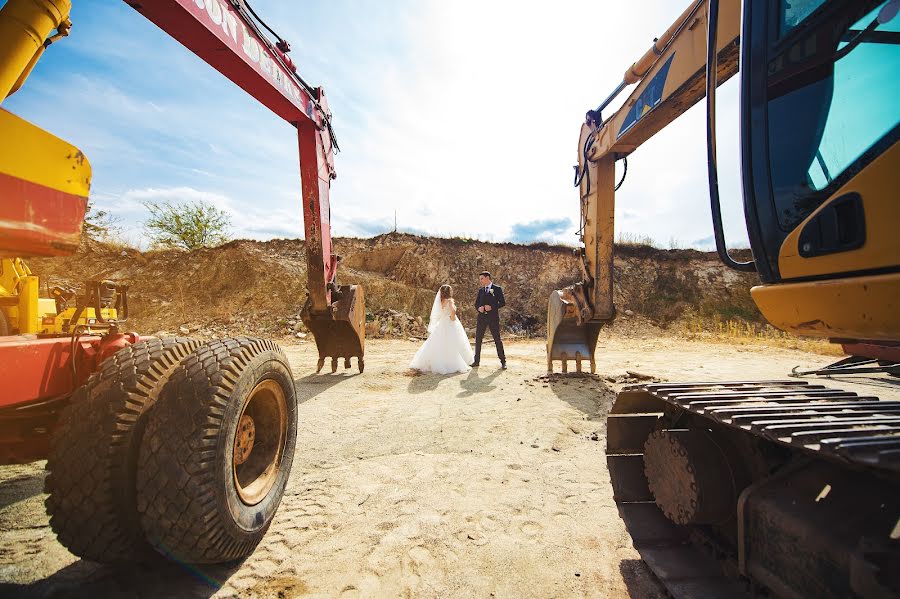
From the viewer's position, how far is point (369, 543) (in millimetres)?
2516

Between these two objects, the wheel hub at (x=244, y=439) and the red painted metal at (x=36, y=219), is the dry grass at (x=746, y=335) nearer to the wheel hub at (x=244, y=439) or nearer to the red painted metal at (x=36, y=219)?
the wheel hub at (x=244, y=439)

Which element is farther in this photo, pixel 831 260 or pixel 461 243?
pixel 461 243

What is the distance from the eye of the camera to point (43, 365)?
1.86 meters

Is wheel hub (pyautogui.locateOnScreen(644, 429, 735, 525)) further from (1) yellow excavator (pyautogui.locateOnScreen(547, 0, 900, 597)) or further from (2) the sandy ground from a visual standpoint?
(2) the sandy ground

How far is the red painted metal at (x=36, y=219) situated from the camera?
1451 mm

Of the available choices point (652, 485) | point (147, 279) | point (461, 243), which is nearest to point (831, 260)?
point (652, 485)

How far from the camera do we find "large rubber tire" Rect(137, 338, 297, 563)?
184 cm

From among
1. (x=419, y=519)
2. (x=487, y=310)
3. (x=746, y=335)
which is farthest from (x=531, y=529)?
(x=746, y=335)

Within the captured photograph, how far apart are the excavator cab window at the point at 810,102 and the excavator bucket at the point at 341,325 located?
628cm

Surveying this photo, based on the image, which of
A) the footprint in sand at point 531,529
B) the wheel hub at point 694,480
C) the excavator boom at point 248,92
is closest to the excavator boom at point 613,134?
the wheel hub at point 694,480

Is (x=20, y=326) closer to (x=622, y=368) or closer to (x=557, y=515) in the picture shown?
(x=557, y=515)

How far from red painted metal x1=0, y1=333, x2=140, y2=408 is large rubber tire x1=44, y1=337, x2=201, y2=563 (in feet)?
0.46

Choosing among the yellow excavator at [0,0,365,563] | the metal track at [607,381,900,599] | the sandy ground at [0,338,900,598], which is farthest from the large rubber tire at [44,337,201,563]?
the metal track at [607,381,900,599]

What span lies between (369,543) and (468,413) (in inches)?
116
